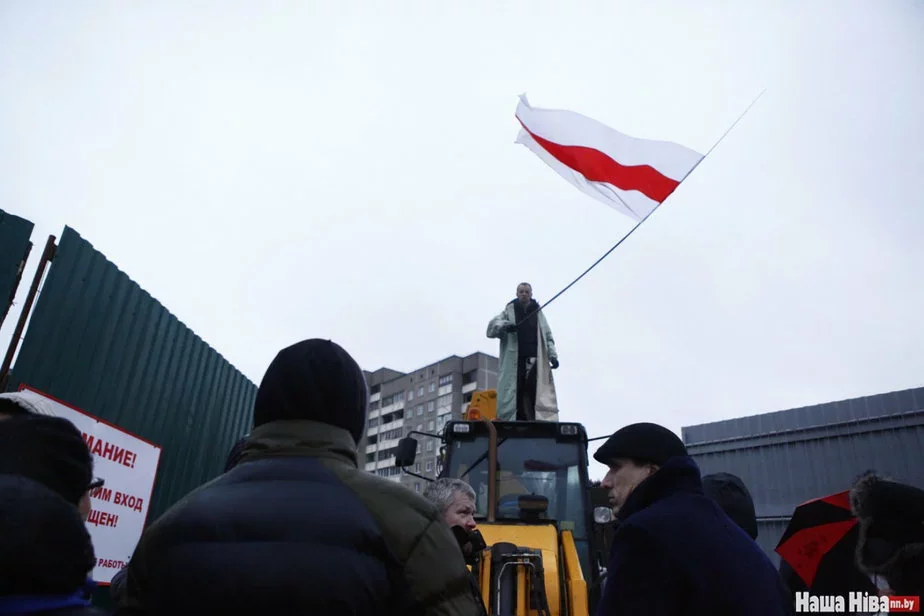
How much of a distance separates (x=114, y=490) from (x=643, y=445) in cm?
420

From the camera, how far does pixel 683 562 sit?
182cm

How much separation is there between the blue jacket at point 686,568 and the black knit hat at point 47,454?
60.1 inches

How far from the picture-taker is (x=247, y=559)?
1.25 meters

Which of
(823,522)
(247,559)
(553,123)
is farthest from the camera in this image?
(553,123)

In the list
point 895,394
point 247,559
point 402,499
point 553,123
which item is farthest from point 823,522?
point 895,394

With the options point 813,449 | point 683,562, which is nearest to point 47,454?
point 683,562

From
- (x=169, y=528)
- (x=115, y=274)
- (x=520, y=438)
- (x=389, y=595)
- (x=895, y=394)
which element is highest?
(x=895, y=394)

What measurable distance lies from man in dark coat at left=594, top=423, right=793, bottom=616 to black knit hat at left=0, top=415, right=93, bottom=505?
1.53 metres

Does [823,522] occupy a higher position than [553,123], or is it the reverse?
[553,123]

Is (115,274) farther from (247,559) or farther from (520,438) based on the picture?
(247,559)

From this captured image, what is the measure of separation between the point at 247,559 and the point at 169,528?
21cm

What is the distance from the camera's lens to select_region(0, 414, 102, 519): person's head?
1.50 meters

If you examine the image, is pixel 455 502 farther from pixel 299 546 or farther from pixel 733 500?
pixel 299 546

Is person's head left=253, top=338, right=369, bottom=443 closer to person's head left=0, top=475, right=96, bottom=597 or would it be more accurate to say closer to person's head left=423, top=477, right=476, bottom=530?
person's head left=0, top=475, right=96, bottom=597
